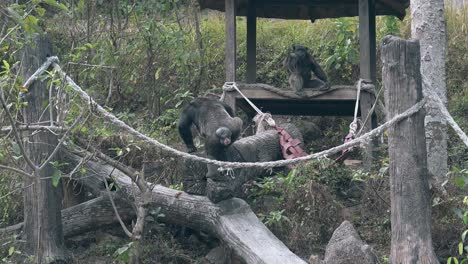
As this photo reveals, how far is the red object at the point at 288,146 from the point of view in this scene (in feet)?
28.9

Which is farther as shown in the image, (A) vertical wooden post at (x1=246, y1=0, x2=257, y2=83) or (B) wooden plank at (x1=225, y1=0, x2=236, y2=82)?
(A) vertical wooden post at (x1=246, y1=0, x2=257, y2=83)

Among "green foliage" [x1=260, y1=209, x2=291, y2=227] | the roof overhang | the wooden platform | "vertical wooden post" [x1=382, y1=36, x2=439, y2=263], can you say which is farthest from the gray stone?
the roof overhang

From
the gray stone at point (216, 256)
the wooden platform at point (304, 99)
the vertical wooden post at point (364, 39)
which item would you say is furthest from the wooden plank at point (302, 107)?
the gray stone at point (216, 256)

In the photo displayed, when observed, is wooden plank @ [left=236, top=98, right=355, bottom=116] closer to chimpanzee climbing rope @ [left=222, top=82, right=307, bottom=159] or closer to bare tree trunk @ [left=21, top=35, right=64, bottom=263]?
chimpanzee climbing rope @ [left=222, top=82, right=307, bottom=159]

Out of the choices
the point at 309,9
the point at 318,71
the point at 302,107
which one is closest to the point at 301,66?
the point at 318,71

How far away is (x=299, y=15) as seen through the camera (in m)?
11.1

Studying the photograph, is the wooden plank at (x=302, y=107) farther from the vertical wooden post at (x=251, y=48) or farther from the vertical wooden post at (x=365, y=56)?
the vertical wooden post at (x=251, y=48)

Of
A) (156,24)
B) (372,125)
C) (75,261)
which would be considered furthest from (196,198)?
(156,24)

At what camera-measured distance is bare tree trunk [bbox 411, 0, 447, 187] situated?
777 centimetres

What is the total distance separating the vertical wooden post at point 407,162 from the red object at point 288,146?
2.98m

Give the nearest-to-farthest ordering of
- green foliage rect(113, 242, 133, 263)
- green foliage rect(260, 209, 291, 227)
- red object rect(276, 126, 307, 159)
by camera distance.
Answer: green foliage rect(113, 242, 133, 263) → green foliage rect(260, 209, 291, 227) → red object rect(276, 126, 307, 159)

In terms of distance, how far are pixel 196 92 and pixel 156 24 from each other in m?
1.18

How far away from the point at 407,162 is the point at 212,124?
8.32 ft

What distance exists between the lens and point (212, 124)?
25.7 feet
